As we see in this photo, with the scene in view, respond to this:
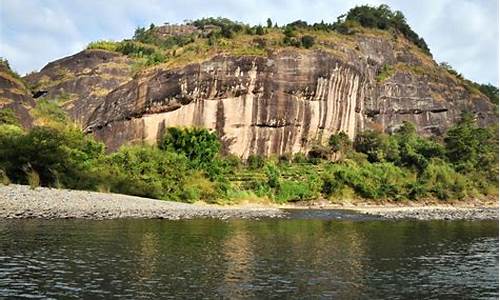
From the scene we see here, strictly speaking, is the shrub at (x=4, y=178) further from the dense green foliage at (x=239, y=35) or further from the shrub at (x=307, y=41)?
the shrub at (x=307, y=41)

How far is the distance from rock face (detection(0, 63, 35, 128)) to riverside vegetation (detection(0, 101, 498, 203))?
1790 mm

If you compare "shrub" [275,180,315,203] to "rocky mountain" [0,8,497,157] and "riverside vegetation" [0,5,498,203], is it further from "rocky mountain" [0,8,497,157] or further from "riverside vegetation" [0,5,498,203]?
"rocky mountain" [0,8,497,157]

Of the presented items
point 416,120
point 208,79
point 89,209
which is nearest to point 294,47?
point 208,79

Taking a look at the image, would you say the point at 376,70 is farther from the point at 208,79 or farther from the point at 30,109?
the point at 30,109

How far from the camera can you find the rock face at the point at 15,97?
2665 inches

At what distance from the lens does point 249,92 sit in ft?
235

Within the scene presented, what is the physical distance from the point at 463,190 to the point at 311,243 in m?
47.5

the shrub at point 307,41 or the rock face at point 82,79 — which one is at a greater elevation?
the shrub at point 307,41

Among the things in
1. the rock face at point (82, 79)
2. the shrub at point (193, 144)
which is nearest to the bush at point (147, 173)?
the shrub at point (193, 144)

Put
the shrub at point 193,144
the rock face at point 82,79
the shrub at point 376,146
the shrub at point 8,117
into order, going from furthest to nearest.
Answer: the rock face at point 82,79 → the shrub at point 376,146 → the shrub at point 8,117 → the shrub at point 193,144

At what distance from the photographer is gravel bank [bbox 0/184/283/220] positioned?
33.2 m

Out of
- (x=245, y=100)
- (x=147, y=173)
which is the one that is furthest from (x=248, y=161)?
(x=147, y=173)

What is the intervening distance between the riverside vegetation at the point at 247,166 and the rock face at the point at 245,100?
3.04 meters

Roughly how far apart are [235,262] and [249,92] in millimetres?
53170
